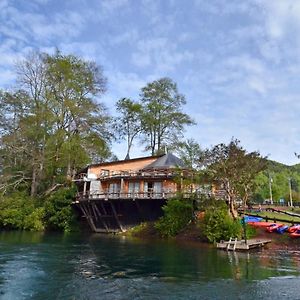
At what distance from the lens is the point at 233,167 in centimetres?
2895

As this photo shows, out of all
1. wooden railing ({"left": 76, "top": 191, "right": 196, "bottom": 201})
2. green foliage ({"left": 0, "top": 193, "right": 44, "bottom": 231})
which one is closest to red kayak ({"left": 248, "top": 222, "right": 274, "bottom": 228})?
wooden railing ({"left": 76, "top": 191, "right": 196, "bottom": 201})

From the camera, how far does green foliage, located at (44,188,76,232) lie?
40.8 m

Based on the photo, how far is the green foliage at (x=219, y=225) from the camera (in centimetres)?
2762

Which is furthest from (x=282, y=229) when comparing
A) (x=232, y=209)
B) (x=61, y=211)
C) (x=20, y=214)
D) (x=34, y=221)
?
(x=20, y=214)

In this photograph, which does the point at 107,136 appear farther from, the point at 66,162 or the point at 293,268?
the point at 293,268

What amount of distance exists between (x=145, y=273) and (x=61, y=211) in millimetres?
25653

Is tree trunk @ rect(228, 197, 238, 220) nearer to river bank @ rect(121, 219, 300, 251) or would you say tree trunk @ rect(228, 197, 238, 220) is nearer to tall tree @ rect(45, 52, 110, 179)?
river bank @ rect(121, 219, 300, 251)

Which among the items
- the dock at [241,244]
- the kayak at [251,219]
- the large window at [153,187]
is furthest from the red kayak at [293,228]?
the large window at [153,187]

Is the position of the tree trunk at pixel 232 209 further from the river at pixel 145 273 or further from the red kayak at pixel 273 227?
the river at pixel 145 273

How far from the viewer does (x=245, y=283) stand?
607 inches

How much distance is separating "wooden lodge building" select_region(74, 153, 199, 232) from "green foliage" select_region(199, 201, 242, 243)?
504cm

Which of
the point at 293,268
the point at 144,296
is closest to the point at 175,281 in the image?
the point at 144,296

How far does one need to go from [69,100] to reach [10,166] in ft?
37.9

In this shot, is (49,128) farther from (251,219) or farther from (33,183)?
(251,219)
